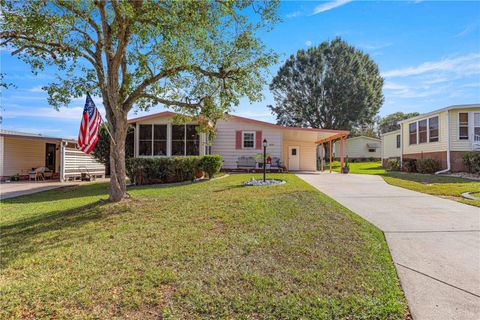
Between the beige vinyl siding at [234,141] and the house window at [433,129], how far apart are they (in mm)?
9908

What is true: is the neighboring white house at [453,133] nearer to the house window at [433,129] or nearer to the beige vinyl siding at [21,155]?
the house window at [433,129]

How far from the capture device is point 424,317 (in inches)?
98.3

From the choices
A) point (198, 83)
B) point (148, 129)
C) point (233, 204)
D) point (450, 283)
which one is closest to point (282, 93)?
point (148, 129)

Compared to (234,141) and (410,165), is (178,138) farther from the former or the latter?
(410,165)

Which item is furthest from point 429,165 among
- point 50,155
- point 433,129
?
point 50,155

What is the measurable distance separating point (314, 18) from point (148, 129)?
435 inches

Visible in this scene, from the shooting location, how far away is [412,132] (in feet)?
66.8

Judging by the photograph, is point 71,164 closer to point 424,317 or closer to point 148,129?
point 148,129

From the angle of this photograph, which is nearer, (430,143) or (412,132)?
(430,143)

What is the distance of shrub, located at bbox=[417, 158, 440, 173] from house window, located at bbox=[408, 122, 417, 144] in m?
3.35

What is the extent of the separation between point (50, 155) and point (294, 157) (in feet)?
57.1

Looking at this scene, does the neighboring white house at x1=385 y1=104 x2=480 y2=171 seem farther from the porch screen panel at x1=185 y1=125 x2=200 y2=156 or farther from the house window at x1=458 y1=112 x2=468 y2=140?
the porch screen panel at x1=185 y1=125 x2=200 y2=156

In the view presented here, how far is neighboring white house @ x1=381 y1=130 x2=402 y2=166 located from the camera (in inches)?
981

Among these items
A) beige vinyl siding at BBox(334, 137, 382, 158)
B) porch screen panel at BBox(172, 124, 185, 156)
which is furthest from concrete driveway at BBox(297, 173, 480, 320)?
beige vinyl siding at BBox(334, 137, 382, 158)
